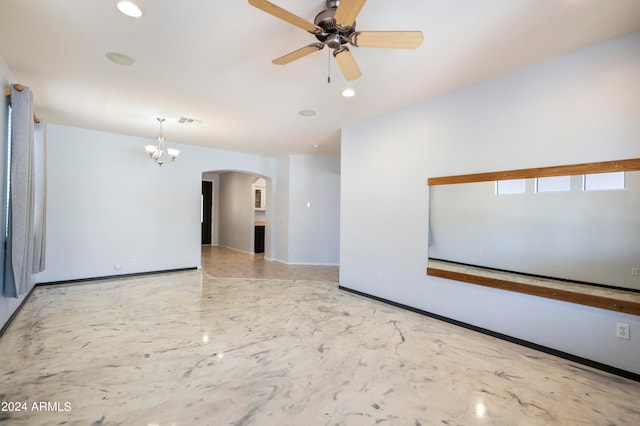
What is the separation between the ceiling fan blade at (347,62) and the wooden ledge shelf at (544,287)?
96.8 inches

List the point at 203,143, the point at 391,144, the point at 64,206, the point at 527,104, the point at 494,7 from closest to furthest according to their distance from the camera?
the point at 494,7, the point at 527,104, the point at 391,144, the point at 64,206, the point at 203,143

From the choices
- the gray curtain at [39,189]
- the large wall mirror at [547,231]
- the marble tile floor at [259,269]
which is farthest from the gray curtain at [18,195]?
the large wall mirror at [547,231]

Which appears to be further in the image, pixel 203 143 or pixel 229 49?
pixel 203 143

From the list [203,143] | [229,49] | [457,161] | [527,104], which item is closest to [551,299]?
[457,161]

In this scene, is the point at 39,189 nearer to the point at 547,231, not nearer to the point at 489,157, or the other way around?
the point at 489,157

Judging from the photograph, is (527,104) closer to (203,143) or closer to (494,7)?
(494,7)

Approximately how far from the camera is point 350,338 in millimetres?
3049

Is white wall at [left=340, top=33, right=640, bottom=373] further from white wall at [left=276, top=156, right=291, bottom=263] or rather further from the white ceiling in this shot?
white wall at [left=276, top=156, right=291, bottom=263]

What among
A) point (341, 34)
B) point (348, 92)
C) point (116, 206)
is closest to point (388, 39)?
point (341, 34)

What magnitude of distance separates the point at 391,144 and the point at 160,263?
202 inches

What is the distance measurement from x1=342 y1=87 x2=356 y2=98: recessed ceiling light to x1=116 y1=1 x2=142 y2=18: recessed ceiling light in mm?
2048

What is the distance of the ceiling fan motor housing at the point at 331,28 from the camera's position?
1.91 metres

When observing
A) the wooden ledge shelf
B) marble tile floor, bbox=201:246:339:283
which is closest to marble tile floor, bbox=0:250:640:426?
the wooden ledge shelf

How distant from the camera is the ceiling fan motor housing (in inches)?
75.2
